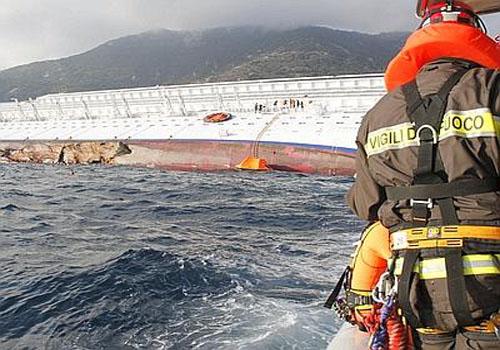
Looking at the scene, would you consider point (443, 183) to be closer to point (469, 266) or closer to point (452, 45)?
point (469, 266)

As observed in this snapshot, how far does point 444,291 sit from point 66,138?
110ft

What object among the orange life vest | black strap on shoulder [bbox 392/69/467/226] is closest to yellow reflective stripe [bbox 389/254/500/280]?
black strap on shoulder [bbox 392/69/467/226]

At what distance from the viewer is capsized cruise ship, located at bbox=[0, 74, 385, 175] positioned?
78.9ft

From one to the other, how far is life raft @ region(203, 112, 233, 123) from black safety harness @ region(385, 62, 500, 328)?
2707 centimetres

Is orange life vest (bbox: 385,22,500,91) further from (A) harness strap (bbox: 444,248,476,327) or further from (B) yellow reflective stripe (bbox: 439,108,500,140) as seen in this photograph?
(A) harness strap (bbox: 444,248,476,327)

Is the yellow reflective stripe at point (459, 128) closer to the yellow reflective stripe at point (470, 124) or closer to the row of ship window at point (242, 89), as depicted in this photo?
the yellow reflective stripe at point (470, 124)

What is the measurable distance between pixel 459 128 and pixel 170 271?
5.99m

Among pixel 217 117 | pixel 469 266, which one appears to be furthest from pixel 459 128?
pixel 217 117

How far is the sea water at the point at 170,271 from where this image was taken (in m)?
5.63

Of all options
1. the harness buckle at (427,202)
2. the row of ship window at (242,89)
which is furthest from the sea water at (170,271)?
the row of ship window at (242,89)

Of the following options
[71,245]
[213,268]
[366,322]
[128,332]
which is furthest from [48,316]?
[366,322]

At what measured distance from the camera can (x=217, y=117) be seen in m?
29.5

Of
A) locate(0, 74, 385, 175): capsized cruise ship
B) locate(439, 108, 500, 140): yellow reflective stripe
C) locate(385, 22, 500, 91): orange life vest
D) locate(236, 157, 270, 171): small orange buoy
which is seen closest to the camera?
locate(439, 108, 500, 140): yellow reflective stripe

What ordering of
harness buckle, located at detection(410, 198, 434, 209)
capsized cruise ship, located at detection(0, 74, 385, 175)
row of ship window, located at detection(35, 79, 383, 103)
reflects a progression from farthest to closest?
row of ship window, located at detection(35, 79, 383, 103) < capsized cruise ship, located at detection(0, 74, 385, 175) < harness buckle, located at detection(410, 198, 434, 209)
